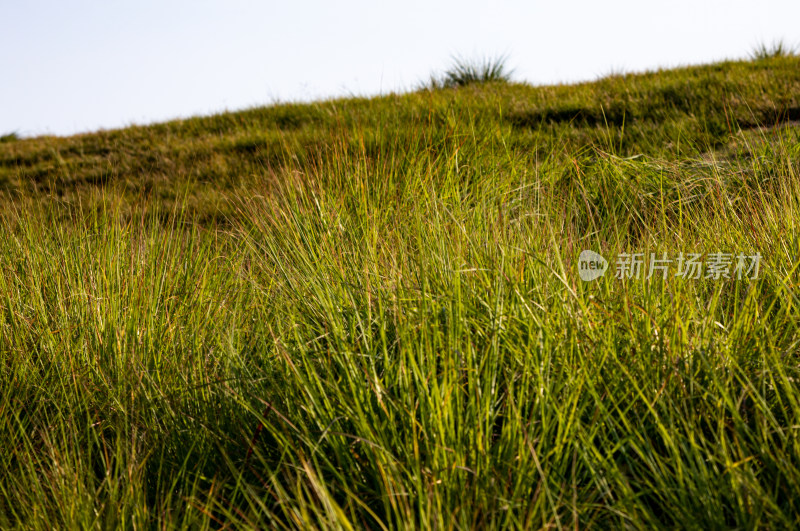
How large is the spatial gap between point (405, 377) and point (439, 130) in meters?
3.11

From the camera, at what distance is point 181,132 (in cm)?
751

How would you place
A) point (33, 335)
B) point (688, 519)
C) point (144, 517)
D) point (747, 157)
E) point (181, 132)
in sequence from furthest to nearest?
1. point (181, 132)
2. point (747, 157)
3. point (33, 335)
4. point (144, 517)
5. point (688, 519)

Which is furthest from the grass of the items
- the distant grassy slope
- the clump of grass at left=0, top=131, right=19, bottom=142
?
the clump of grass at left=0, top=131, right=19, bottom=142

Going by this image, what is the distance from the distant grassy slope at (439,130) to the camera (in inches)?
179

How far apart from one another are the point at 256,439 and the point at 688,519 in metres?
1.03

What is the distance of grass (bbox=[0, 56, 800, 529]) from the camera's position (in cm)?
151

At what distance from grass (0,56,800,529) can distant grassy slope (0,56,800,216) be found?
747 millimetres

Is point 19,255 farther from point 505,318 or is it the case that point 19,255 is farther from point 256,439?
point 505,318

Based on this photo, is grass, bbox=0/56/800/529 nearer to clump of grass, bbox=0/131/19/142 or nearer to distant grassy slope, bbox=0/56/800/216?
distant grassy slope, bbox=0/56/800/216

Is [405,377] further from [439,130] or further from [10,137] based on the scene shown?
[10,137]

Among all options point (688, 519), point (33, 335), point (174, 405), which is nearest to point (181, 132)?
point (33, 335)

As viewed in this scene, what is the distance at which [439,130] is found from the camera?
4.51 m

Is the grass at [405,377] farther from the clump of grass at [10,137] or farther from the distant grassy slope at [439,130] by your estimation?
the clump of grass at [10,137]

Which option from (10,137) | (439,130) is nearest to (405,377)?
(439,130)
